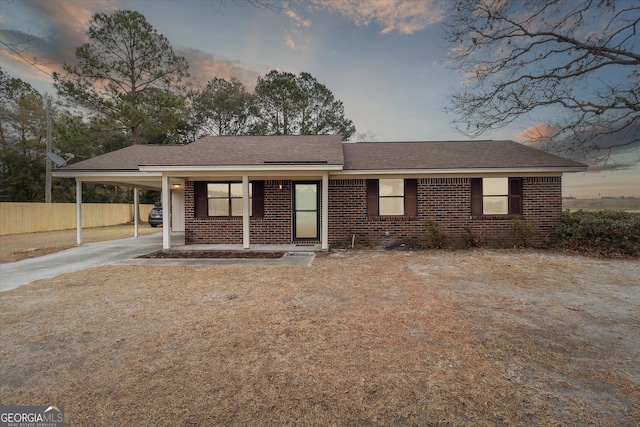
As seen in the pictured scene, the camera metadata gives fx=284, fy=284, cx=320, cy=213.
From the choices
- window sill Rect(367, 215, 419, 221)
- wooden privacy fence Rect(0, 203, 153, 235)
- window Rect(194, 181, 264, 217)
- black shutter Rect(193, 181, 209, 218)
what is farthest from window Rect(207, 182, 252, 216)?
wooden privacy fence Rect(0, 203, 153, 235)

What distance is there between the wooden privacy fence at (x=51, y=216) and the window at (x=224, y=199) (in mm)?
13073

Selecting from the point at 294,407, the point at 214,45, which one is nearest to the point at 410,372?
the point at 294,407

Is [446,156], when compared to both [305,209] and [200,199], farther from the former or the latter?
[200,199]

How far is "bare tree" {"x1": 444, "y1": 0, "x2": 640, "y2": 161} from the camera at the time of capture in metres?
7.51

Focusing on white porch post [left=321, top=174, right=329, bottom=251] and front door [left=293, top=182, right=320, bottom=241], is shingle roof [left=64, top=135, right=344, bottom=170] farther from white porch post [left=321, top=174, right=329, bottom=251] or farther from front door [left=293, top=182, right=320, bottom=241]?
front door [left=293, top=182, right=320, bottom=241]

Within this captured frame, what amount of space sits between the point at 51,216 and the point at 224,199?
15.1 m

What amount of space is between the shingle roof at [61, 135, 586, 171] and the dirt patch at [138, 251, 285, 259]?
2.80 metres

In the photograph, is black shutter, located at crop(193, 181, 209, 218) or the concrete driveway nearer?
the concrete driveway

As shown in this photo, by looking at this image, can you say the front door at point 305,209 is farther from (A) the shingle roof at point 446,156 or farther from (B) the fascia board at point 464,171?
(A) the shingle roof at point 446,156

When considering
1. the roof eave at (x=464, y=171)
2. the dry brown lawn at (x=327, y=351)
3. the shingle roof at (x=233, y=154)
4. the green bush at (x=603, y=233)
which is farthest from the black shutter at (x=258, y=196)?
the green bush at (x=603, y=233)

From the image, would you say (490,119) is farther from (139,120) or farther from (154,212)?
(139,120)

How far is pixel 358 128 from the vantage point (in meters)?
27.6

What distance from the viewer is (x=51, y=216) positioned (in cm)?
1780

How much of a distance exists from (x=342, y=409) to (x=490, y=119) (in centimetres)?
937
